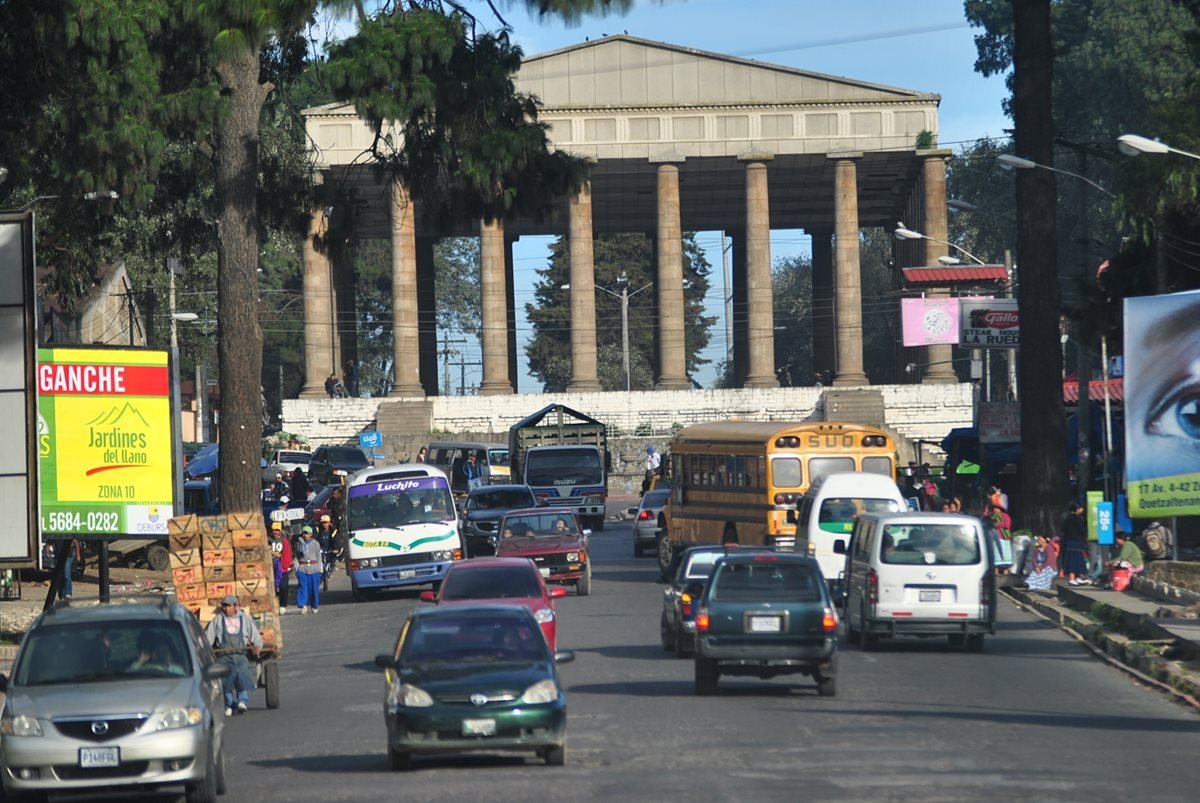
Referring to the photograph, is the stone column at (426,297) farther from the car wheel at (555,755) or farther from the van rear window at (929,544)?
the car wheel at (555,755)

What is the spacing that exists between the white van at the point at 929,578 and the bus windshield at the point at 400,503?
13.6 meters

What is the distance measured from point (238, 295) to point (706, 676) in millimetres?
13312

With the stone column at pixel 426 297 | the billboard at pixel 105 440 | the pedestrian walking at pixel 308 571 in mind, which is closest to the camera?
the billboard at pixel 105 440

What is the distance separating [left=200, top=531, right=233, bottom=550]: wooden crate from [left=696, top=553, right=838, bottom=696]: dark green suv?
32.6 ft

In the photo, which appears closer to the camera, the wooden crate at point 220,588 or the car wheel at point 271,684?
the car wheel at point 271,684

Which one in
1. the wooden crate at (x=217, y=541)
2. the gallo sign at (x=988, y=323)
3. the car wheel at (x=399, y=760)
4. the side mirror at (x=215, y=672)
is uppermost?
the gallo sign at (x=988, y=323)

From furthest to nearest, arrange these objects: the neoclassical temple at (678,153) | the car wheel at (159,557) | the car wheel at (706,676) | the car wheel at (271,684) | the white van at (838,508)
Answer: the neoclassical temple at (678,153) < the car wheel at (159,557) < the white van at (838,508) < the car wheel at (271,684) < the car wheel at (706,676)

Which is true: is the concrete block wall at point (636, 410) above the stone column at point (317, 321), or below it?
below

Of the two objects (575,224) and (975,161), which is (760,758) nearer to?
(575,224)

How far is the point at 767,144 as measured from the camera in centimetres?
8050

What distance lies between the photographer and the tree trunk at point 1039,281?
37.5m

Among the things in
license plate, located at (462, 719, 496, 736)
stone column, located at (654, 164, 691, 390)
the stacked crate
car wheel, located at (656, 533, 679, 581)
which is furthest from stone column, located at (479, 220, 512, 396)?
license plate, located at (462, 719, 496, 736)

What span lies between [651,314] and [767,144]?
49147mm

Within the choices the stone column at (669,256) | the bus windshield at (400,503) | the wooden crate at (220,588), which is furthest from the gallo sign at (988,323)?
the stone column at (669,256)
